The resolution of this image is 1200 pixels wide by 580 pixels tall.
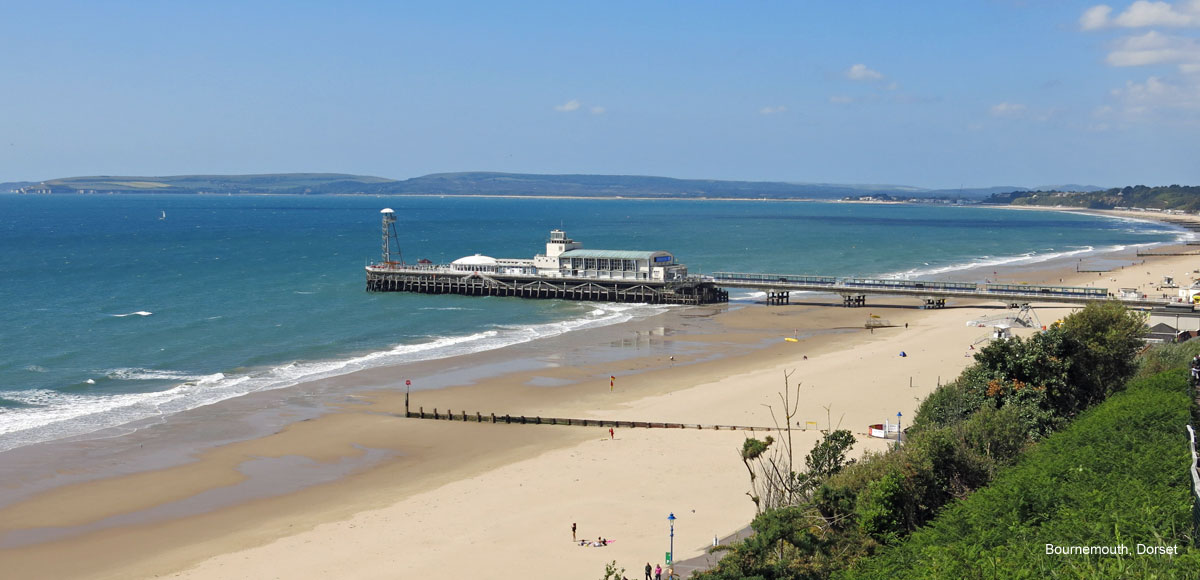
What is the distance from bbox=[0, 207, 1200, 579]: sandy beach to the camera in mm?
28531

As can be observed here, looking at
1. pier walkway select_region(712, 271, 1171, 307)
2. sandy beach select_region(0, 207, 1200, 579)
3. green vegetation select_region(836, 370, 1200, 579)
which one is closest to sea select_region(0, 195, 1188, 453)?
pier walkway select_region(712, 271, 1171, 307)

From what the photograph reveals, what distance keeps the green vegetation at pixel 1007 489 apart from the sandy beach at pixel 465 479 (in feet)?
18.7

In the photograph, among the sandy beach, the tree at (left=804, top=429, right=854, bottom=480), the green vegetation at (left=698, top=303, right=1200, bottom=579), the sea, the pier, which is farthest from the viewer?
the pier

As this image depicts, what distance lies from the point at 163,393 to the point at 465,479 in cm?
2066

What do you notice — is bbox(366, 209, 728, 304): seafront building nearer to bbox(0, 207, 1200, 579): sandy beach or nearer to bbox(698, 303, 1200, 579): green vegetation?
bbox(0, 207, 1200, 579): sandy beach

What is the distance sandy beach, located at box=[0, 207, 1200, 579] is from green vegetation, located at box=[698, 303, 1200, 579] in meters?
5.71

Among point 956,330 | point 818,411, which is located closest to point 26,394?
point 818,411

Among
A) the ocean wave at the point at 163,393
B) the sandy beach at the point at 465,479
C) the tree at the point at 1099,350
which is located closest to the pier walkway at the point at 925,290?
the sandy beach at the point at 465,479

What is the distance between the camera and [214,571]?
2758 cm

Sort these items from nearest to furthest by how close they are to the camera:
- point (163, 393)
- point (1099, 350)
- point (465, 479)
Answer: point (465, 479)
point (1099, 350)
point (163, 393)

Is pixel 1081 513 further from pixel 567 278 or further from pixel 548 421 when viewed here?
pixel 567 278

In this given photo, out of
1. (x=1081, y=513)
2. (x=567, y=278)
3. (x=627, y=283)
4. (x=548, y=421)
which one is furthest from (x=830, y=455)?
(x=567, y=278)

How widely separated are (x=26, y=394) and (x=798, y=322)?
1988 inches

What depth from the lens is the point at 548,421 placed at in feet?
142
